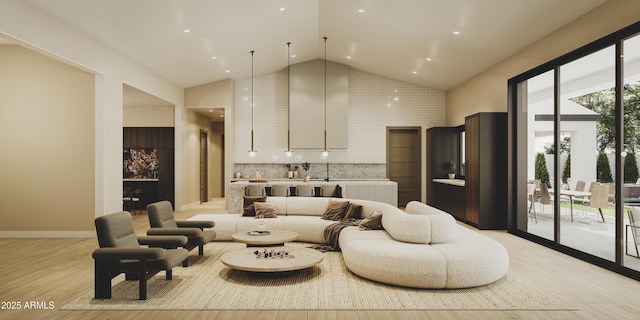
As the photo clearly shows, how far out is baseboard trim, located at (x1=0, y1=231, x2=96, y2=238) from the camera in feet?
22.6

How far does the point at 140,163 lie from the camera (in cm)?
1157

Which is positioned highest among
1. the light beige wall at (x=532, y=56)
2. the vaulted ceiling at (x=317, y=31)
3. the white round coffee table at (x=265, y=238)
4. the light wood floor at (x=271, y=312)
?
the vaulted ceiling at (x=317, y=31)

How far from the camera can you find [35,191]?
696 cm

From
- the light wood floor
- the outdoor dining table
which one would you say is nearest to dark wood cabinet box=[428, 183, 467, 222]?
the light wood floor

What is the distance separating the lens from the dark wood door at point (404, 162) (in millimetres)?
11523

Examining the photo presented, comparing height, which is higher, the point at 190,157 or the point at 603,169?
the point at 190,157

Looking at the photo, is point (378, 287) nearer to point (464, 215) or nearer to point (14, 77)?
point (464, 215)

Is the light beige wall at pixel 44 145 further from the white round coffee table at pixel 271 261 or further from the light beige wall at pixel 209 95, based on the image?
→ the light beige wall at pixel 209 95

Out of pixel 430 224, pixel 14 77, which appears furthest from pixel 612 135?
pixel 14 77

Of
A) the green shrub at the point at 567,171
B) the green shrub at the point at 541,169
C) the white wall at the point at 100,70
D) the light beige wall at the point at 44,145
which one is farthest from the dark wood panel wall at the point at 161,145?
the green shrub at the point at 567,171

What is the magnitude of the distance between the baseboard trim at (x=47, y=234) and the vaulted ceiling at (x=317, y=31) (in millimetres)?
3316

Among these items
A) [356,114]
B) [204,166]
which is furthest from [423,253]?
[204,166]

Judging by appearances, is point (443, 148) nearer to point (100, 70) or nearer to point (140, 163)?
point (100, 70)

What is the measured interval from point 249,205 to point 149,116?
587cm
